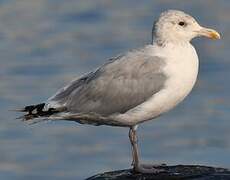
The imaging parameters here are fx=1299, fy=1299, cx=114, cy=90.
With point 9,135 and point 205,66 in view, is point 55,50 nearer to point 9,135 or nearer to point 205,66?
point 205,66

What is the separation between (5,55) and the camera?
23.7 meters

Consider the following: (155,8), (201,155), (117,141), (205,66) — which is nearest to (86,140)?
(117,141)

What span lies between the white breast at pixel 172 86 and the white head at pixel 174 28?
0.14 m

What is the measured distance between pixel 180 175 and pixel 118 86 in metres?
1.38

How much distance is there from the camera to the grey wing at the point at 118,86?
1400 centimetres

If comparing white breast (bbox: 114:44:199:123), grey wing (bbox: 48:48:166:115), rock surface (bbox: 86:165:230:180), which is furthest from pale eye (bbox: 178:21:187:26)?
rock surface (bbox: 86:165:230:180)

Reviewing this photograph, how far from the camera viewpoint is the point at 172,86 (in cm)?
1382

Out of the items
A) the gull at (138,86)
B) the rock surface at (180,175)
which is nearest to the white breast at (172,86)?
the gull at (138,86)

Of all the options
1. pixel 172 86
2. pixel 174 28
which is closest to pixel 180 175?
pixel 172 86

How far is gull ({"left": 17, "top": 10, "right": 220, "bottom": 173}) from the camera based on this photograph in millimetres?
13891

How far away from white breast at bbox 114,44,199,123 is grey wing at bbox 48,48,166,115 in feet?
0.26

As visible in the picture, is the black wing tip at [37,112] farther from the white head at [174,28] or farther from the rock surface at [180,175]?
the white head at [174,28]

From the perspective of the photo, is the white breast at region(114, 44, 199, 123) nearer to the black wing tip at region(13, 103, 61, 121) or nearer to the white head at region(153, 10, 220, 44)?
the white head at region(153, 10, 220, 44)

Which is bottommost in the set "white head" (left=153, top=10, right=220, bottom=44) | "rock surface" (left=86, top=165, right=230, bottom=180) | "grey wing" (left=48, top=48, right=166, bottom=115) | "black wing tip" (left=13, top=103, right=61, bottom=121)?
"rock surface" (left=86, top=165, right=230, bottom=180)
